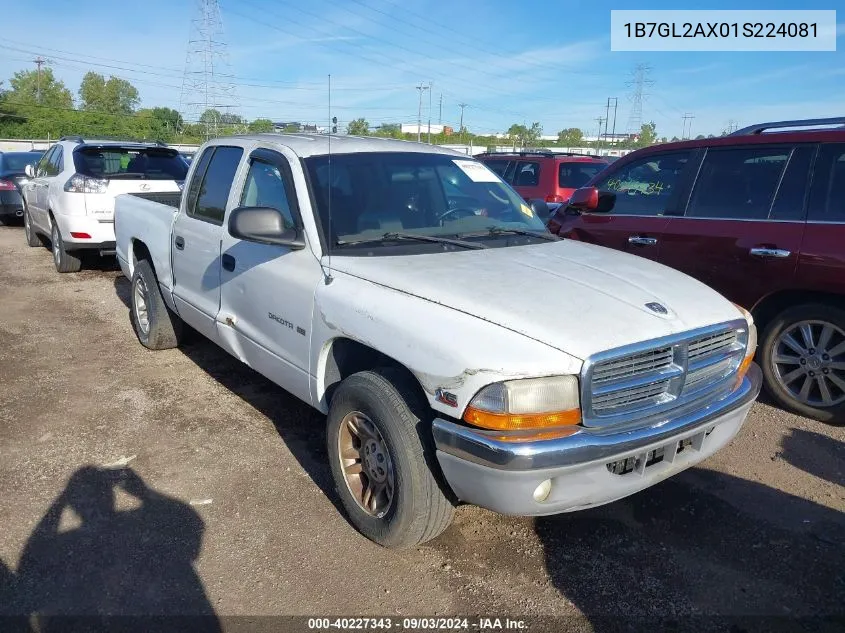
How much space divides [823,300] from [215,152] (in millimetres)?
4251

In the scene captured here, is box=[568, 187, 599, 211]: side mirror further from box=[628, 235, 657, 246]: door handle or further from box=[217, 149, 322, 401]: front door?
box=[217, 149, 322, 401]: front door

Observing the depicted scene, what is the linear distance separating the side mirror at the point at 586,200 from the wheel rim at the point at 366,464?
3.21m

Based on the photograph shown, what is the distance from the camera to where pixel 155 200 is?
606 centimetres

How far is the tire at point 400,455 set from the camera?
2.75 m

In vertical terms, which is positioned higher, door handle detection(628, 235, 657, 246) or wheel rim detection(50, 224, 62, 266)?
door handle detection(628, 235, 657, 246)

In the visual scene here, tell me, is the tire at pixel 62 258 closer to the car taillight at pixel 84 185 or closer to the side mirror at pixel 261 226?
the car taillight at pixel 84 185

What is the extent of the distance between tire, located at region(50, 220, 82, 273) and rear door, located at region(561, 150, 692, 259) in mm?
6762

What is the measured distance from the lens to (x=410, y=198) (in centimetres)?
384

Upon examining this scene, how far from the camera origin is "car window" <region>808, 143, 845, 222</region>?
429cm

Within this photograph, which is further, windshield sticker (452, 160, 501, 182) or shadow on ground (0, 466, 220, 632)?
windshield sticker (452, 160, 501, 182)

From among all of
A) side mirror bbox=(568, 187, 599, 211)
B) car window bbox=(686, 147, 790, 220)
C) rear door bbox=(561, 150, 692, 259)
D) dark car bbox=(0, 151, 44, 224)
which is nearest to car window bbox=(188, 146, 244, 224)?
side mirror bbox=(568, 187, 599, 211)

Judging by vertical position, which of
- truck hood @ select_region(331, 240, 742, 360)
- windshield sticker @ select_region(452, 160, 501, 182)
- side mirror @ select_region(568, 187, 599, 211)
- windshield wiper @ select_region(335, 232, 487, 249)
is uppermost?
windshield sticker @ select_region(452, 160, 501, 182)

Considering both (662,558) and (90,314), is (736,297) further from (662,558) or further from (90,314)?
(90,314)

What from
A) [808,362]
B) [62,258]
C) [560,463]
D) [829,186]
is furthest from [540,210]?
[62,258]
